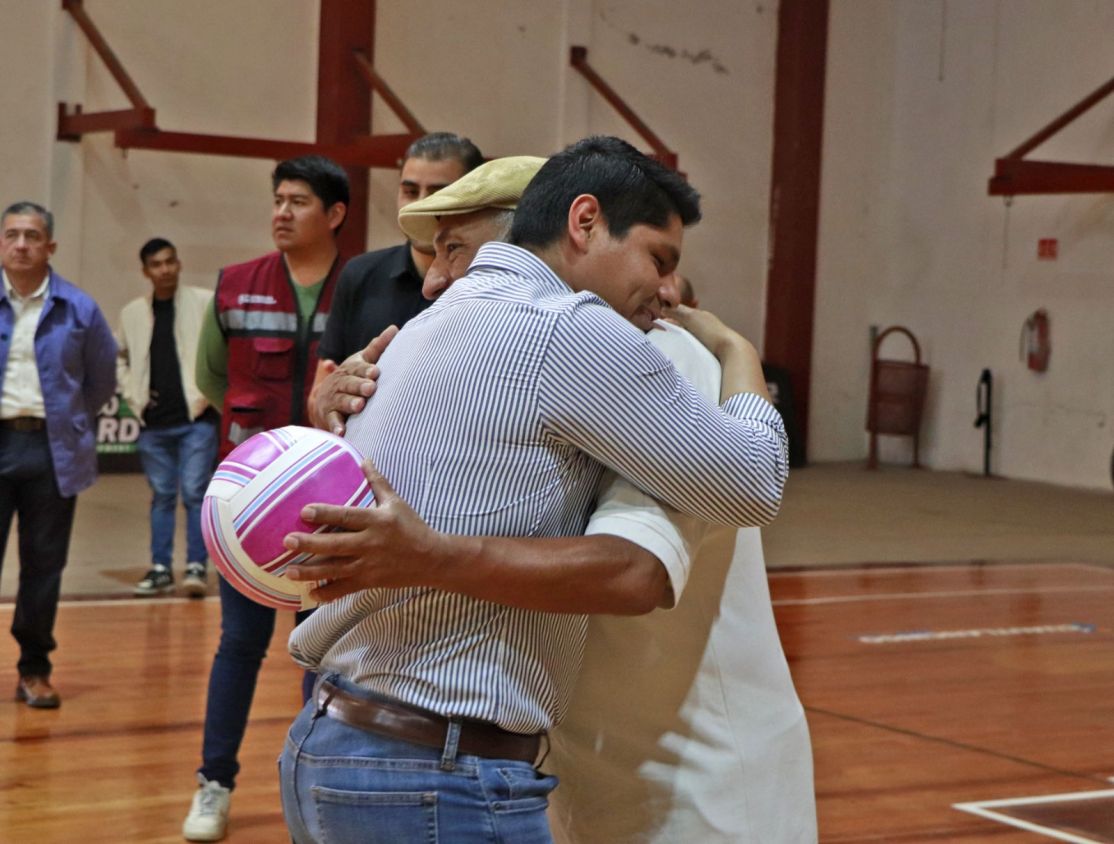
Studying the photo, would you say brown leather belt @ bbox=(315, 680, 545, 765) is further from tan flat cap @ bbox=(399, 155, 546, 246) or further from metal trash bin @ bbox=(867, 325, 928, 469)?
metal trash bin @ bbox=(867, 325, 928, 469)

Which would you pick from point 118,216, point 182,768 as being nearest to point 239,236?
point 118,216

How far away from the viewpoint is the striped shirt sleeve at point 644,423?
1.76 metres

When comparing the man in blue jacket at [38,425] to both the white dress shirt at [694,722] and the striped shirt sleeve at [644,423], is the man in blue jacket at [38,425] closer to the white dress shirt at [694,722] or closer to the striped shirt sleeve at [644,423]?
the white dress shirt at [694,722]

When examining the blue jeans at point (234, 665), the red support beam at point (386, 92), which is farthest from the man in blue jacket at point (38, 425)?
the red support beam at point (386, 92)

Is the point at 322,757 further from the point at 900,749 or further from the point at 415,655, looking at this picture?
the point at 900,749

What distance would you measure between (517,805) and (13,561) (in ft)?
24.7

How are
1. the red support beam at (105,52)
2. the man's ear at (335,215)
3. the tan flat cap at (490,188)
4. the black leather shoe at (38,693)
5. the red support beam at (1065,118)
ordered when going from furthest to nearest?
the red support beam at (1065,118)
the red support beam at (105,52)
the black leather shoe at (38,693)
the man's ear at (335,215)
the tan flat cap at (490,188)

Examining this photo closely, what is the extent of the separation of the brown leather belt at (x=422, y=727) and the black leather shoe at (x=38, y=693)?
4291 millimetres

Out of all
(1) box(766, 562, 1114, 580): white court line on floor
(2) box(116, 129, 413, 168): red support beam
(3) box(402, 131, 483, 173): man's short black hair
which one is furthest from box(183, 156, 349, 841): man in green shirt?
(2) box(116, 129, 413, 168): red support beam

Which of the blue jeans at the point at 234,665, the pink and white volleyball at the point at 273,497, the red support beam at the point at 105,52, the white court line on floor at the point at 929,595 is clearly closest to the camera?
the pink and white volleyball at the point at 273,497

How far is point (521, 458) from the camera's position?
180 centimetres

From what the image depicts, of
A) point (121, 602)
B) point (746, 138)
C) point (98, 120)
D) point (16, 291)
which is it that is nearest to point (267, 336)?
point (16, 291)

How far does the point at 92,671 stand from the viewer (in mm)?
6391

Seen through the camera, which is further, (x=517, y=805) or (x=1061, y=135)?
(x=1061, y=135)
